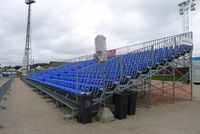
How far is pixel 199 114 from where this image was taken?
24.3 feet

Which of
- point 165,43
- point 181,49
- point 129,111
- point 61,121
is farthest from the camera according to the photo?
point 181,49

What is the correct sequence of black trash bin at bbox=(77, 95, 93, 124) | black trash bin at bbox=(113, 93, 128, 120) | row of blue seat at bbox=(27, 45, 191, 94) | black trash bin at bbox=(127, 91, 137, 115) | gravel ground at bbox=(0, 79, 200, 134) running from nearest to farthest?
gravel ground at bbox=(0, 79, 200, 134) < black trash bin at bbox=(77, 95, 93, 124) < black trash bin at bbox=(113, 93, 128, 120) < black trash bin at bbox=(127, 91, 137, 115) < row of blue seat at bbox=(27, 45, 191, 94)

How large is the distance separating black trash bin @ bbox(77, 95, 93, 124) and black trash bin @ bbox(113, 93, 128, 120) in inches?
36.4

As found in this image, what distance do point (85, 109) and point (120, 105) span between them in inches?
45.3

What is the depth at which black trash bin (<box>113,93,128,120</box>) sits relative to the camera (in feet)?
21.9

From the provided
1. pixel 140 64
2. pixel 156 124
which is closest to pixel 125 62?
pixel 140 64

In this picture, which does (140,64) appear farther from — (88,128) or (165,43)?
(88,128)

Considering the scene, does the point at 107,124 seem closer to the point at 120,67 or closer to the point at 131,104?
the point at 131,104

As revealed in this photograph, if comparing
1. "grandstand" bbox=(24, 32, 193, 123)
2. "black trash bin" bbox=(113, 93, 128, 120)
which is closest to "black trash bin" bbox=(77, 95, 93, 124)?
"grandstand" bbox=(24, 32, 193, 123)

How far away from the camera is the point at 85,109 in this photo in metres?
6.22

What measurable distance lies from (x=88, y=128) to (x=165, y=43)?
5.90 m

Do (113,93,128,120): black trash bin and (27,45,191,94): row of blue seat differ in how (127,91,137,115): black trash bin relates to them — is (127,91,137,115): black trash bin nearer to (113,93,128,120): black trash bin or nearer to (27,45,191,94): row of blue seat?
(113,93,128,120): black trash bin

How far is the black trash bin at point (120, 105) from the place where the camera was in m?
6.67

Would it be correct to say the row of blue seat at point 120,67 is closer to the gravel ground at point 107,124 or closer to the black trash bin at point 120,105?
the black trash bin at point 120,105
